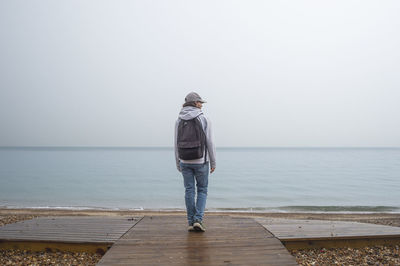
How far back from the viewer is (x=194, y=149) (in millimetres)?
4223

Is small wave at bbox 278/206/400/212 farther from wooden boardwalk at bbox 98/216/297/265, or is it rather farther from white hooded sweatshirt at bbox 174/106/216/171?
white hooded sweatshirt at bbox 174/106/216/171


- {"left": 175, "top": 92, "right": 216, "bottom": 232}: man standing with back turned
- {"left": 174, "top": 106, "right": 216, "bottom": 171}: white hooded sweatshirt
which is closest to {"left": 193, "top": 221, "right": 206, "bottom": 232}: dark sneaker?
{"left": 175, "top": 92, "right": 216, "bottom": 232}: man standing with back turned

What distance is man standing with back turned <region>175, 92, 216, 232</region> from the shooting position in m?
4.25

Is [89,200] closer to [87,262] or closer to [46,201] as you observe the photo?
[46,201]

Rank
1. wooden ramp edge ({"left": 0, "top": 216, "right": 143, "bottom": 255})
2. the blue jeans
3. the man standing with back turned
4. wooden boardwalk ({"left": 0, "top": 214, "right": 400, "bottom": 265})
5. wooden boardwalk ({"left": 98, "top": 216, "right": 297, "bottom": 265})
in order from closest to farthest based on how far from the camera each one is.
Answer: wooden boardwalk ({"left": 98, "top": 216, "right": 297, "bottom": 265}) < wooden boardwalk ({"left": 0, "top": 214, "right": 400, "bottom": 265}) < wooden ramp edge ({"left": 0, "top": 216, "right": 143, "bottom": 255}) < the man standing with back turned < the blue jeans

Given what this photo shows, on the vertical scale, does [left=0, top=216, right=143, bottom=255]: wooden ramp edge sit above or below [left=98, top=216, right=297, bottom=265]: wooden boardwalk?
below

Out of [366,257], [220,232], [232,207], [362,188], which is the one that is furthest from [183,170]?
[362,188]

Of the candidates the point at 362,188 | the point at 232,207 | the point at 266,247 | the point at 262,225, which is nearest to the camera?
the point at 266,247

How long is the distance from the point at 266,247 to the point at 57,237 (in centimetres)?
338


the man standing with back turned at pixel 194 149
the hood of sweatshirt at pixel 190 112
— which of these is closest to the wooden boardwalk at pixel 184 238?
the man standing with back turned at pixel 194 149

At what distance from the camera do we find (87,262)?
3.84 metres

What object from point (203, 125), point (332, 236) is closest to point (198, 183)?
point (203, 125)

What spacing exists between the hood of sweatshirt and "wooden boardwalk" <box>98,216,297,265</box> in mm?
1937

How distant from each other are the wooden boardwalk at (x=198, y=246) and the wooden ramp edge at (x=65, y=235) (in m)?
0.31
